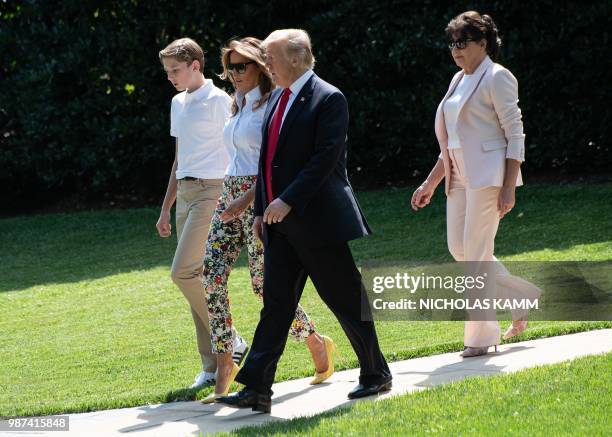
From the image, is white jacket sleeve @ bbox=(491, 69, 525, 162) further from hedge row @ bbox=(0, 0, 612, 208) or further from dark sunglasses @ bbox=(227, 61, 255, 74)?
hedge row @ bbox=(0, 0, 612, 208)

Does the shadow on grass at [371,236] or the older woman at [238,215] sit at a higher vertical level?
the older woman at [238,215]

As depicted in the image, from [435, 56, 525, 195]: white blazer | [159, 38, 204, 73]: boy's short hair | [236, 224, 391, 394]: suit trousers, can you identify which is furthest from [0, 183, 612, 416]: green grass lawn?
[159, 38, 204, 73]: boy's short hair

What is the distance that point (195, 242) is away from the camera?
688 cm

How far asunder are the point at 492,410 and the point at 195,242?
94.6 inches

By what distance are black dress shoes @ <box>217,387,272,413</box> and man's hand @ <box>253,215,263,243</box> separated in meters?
0.81

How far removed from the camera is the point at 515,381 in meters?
5.76

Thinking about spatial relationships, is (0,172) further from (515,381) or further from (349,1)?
(515,381)

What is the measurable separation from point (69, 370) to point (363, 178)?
8.53 m

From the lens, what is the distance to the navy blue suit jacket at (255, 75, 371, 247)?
5.63 meters

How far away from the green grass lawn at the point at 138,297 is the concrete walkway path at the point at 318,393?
0.27m

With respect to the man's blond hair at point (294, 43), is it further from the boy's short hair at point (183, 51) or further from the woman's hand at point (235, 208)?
the boy's short hair at point (183, 51)

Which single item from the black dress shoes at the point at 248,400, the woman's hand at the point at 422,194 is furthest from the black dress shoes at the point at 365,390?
the woman's hand at the point at 422,194

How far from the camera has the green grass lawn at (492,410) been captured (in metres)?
4.89

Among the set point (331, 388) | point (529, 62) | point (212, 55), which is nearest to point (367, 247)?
point (529, 62)
